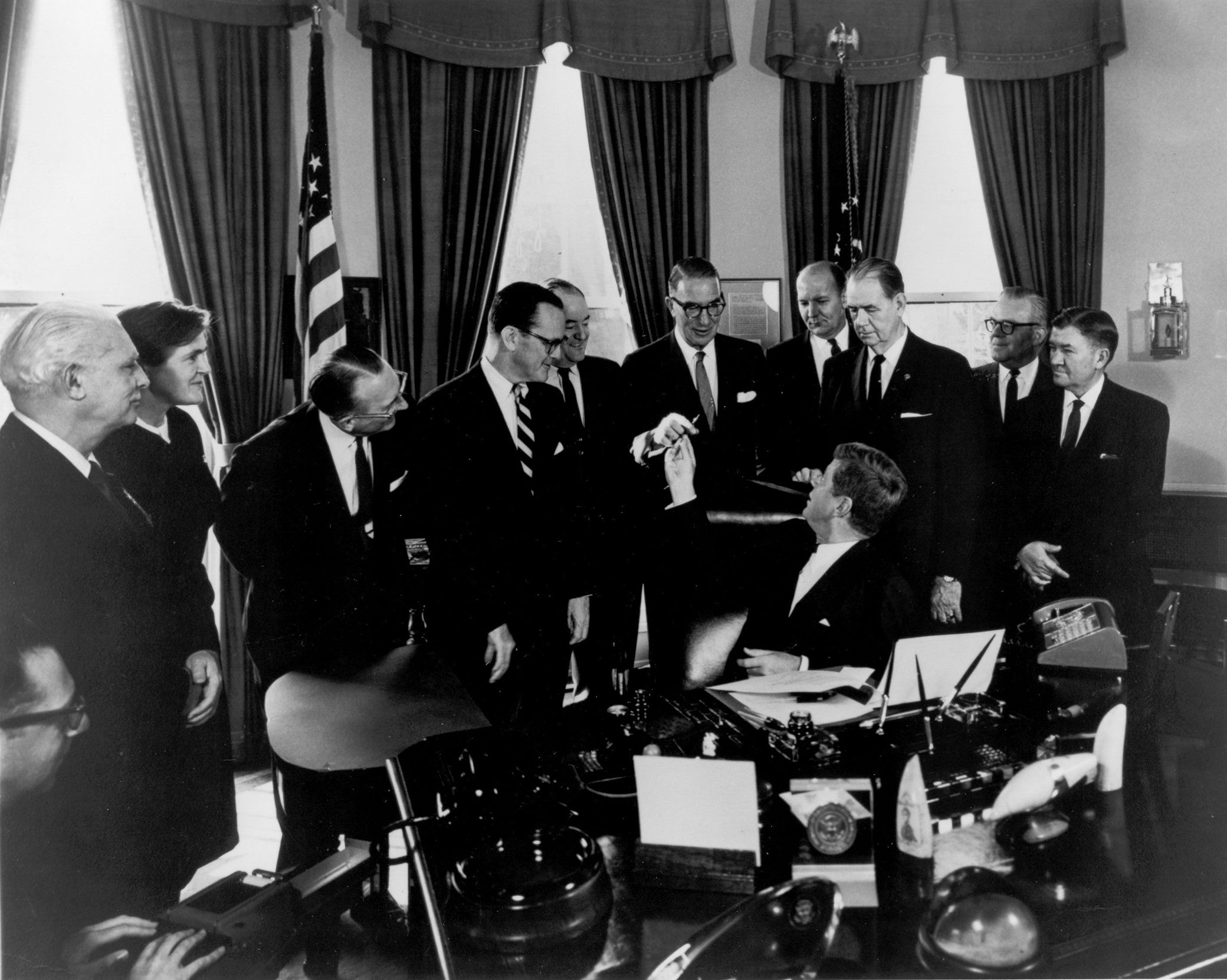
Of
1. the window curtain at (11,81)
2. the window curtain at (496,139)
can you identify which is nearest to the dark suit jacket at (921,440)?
the window curtain at (496,139)

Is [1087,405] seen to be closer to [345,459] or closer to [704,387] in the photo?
[704,387]

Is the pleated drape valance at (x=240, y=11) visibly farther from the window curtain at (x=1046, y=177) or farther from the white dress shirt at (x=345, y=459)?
the window curtain at (x=1046, y=177)

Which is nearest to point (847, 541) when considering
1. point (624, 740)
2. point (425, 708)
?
point (624, 740)

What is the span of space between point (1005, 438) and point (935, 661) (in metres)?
1.91

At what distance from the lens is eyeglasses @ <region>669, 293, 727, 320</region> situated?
298 centimetres

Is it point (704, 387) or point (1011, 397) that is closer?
point (704, 387)

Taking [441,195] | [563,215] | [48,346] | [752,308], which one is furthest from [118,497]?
[752,308]

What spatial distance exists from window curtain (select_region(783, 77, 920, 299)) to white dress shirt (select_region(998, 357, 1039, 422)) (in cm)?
76

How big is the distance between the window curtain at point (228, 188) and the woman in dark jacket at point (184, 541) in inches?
24.9

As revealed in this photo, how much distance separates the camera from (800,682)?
162cm

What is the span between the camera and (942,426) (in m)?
2.99

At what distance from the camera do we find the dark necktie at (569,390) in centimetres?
288

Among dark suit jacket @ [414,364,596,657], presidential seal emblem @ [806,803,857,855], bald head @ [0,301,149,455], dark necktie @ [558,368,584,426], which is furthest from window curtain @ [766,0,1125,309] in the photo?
presidential seal emblem @ [806,803,857,855]

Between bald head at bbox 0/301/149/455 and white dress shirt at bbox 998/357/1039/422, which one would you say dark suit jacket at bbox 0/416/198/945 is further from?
white dress shirt at bbox 998/357/1039/422
